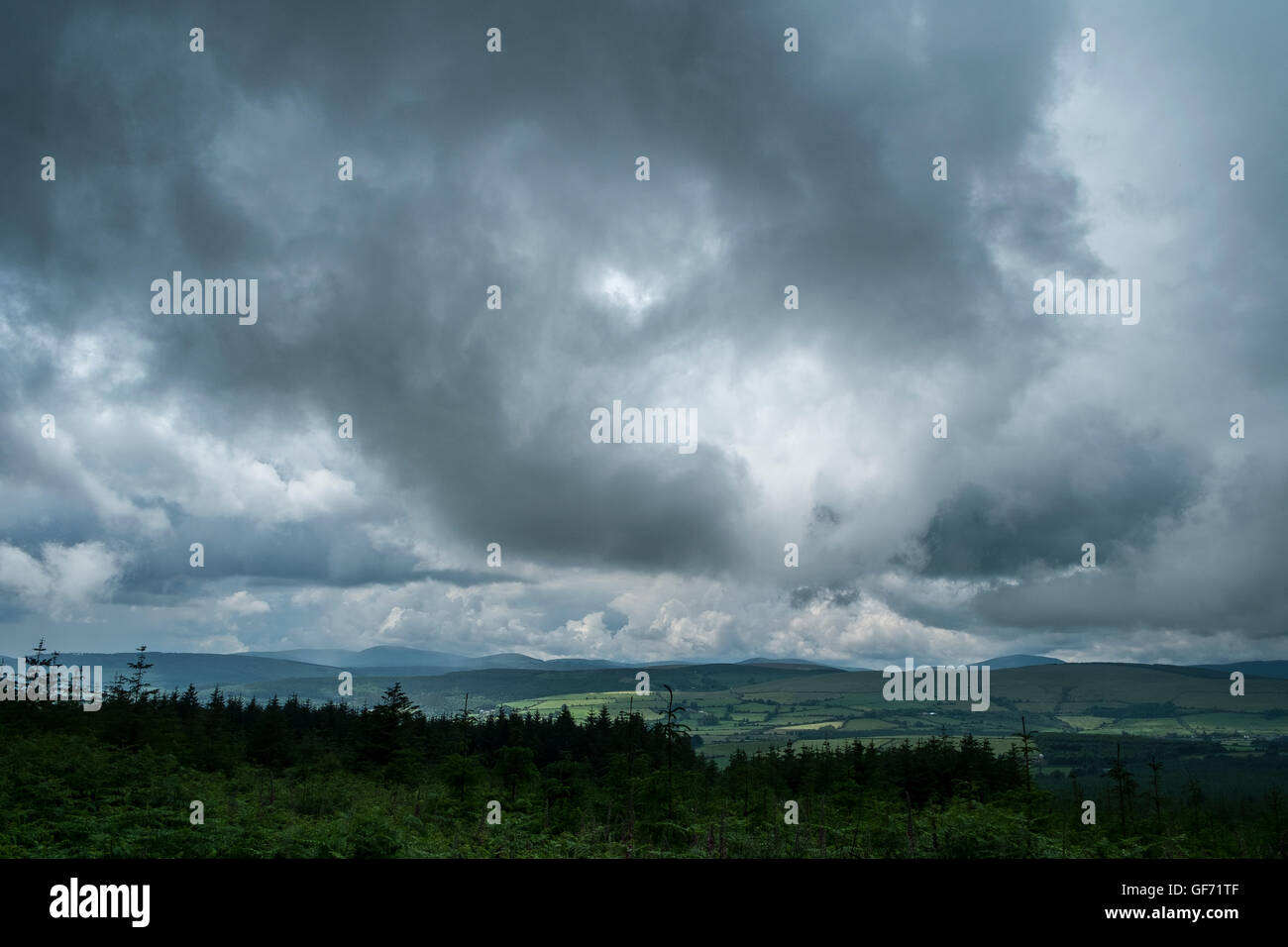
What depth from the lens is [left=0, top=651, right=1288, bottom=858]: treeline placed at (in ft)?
63.9

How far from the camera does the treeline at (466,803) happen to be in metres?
19.5

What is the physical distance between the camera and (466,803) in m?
32.6

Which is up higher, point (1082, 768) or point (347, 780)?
point (347, 780)
